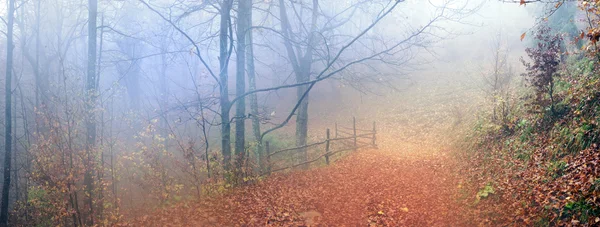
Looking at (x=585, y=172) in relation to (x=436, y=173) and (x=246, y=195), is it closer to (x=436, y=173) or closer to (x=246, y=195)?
(x=436, y=173)

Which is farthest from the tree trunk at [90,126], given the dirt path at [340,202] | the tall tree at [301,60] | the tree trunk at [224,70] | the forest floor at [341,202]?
the tall tree at [301,60]

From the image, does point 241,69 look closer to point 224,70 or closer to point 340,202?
point 224,70

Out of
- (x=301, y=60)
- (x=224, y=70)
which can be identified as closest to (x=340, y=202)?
(x=224, y=70)

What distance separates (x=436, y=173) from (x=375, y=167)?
214 cm

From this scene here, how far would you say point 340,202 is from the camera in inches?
319

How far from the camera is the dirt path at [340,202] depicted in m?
6.92

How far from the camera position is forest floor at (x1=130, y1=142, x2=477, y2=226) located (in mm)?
6906

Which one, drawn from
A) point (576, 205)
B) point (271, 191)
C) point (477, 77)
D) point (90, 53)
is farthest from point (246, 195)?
point (477, 77)

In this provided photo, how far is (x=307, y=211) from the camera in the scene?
7.59 metres

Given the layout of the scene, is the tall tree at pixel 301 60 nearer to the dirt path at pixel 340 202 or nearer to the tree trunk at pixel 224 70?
the tree trunk at pixel 224 70

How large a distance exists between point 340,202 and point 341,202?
0.08ft

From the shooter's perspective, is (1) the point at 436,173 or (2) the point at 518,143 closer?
(2) the point at 518,143

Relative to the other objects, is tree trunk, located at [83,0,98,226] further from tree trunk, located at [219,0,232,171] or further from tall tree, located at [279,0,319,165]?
tall tree, located at [279,0,319,165]

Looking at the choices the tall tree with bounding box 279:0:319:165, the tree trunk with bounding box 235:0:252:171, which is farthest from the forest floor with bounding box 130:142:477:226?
the tall tree with bounding box 279:0:319:165
